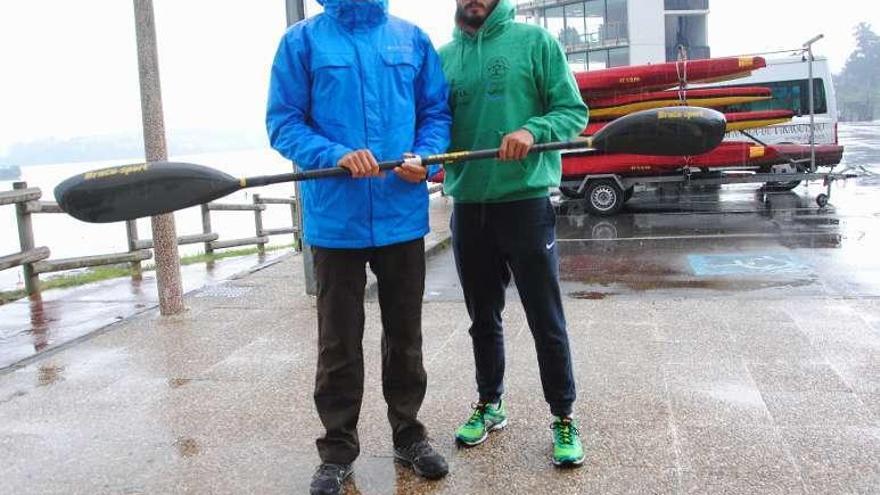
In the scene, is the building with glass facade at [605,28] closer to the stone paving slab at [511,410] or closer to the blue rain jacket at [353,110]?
the stone paving slab at [511,410]

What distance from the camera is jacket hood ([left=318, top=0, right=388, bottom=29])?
313 centimetres

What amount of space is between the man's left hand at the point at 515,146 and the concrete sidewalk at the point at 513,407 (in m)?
1.35

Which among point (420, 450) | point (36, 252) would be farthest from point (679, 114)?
point (36, 252)

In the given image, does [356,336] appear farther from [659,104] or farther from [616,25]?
[616,25]

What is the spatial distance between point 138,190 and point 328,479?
1.46 m

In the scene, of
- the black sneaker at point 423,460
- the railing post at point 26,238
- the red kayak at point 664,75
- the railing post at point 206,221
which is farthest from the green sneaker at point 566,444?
the red kayak at point 664,75

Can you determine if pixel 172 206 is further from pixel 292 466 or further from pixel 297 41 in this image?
pixel 292 466

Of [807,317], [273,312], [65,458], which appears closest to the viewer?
[65,458]

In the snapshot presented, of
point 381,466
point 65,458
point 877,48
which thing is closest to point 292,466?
point 381,466

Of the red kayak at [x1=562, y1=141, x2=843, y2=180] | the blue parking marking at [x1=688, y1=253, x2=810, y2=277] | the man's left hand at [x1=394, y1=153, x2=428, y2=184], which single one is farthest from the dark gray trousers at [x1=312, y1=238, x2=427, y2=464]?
the red kayak at [x1=562, y1=141, x2=843, y2=180]

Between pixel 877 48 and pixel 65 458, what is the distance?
128259 millimetres

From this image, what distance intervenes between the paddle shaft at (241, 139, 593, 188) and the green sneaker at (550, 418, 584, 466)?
47.9 inches

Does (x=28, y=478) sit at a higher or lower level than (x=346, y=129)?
lower

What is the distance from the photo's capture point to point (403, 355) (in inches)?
135
